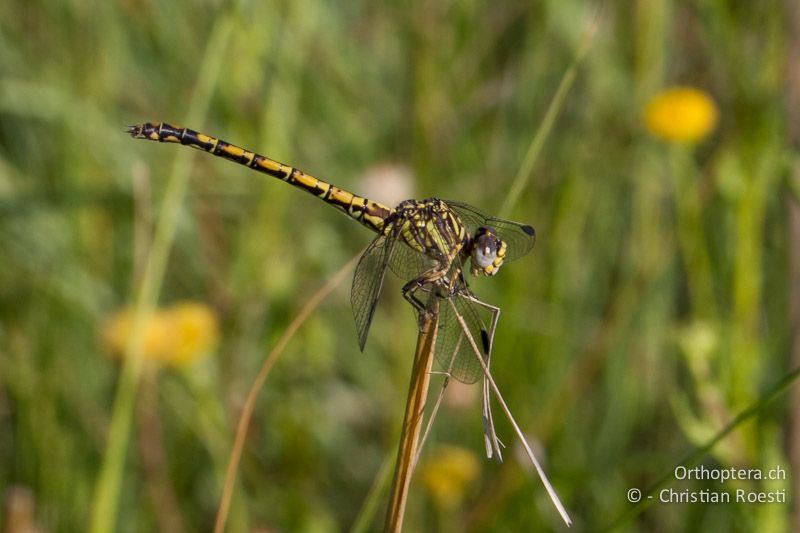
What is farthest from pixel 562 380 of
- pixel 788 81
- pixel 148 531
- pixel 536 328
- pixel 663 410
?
pixel 148 531

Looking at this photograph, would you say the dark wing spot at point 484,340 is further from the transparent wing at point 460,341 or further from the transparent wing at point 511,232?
the transparent wing at point 511,232

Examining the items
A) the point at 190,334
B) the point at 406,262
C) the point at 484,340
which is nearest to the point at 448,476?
the point at 190,334

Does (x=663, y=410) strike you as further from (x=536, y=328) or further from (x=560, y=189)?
(x=560, y=189)

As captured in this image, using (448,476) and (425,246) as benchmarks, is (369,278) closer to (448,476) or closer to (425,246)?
(425,246)

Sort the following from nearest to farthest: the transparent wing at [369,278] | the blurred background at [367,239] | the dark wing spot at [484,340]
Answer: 1. the dark wing spot at [484,340]
2. the transparent wing at [369,278]
3. the blurred background at [367,239]

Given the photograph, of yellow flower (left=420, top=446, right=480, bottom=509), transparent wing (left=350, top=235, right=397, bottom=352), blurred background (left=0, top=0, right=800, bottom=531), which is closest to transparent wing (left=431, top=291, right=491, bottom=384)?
transparent wing (left=350, top=235, right=397, bottom=352)

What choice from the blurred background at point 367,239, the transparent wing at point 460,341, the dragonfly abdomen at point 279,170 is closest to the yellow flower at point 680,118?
the blurred background at point 367,239

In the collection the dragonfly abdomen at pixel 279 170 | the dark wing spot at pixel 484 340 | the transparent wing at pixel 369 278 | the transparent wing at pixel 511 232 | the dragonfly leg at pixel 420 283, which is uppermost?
the dragonfly abdomen at pixel 279 170
